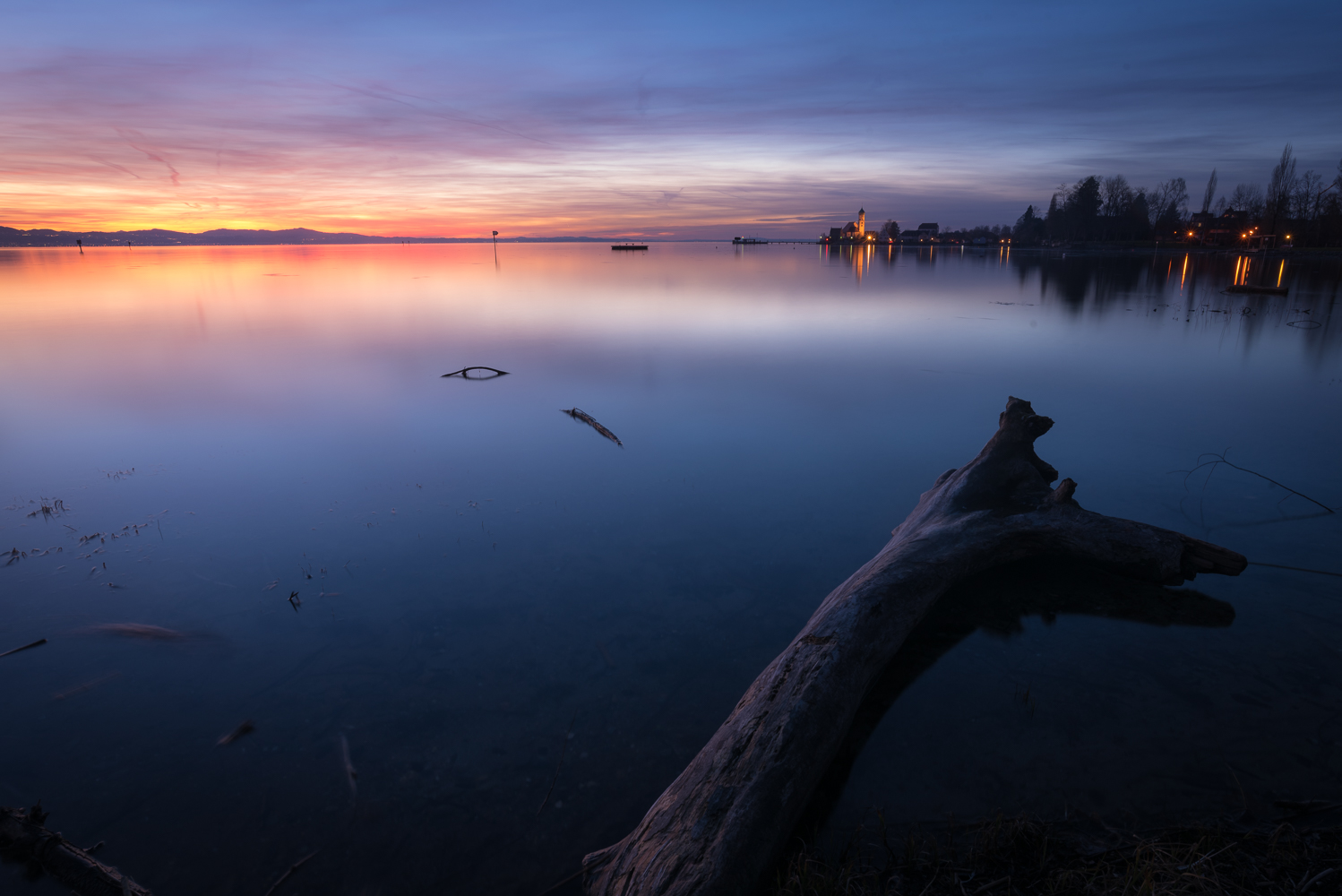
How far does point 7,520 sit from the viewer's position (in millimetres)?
7883

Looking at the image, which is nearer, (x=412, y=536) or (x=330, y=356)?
(x=412, y=536)

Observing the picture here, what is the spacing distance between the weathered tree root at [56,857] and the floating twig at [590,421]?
8165 millimetres

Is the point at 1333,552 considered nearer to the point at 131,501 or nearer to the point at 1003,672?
the point at 1003,672

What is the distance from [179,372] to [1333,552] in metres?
22.6

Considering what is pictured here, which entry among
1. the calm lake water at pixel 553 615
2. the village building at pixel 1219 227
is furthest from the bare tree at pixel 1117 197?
the calm lake water at pixel 553 615

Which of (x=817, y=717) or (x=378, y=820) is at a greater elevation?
(x=817, y=717)

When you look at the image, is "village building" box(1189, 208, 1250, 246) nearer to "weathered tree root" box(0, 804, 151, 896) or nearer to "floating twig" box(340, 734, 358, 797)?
"floating twig" box(340, 734, 358, 797)

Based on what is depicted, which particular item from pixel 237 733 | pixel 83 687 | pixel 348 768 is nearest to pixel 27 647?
pixel 83 687

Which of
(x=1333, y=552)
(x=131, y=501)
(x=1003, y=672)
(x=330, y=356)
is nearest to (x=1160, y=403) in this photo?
(x=1333, y=552)

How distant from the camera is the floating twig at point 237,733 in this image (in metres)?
4.61

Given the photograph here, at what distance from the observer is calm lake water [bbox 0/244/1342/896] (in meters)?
4.06

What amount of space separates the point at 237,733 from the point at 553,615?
8.56 ft

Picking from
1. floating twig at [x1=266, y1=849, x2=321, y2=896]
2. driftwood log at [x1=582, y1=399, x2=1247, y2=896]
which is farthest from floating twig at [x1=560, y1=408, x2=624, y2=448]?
floating twig at [x1=266, y1=849, x2=321, y2=896]

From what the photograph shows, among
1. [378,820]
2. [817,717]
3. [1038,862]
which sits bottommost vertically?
[378,820]
